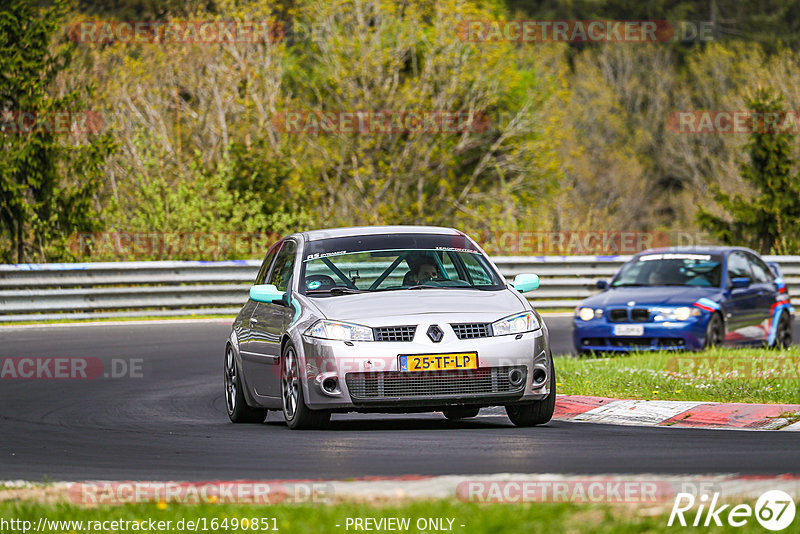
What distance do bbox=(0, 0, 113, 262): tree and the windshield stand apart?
46.9 ft

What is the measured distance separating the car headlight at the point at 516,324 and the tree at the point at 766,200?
72.8 feet

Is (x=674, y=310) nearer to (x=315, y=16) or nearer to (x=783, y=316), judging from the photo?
(x=783, y=316)

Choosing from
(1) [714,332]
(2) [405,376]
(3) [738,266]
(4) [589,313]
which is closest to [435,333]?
(2) [405,376]

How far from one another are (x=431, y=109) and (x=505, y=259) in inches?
431

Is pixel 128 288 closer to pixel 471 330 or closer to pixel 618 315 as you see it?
pixel 618 315

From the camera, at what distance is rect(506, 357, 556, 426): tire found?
10760mm

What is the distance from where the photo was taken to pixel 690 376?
542 inches

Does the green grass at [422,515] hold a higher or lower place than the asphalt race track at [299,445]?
higher

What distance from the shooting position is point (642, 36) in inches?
2867

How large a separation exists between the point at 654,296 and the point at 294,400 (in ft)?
26.8


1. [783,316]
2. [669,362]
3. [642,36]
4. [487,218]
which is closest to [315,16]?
[487,218]

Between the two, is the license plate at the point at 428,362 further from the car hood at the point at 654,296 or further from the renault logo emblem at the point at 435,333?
the car hood at the point at 654,296

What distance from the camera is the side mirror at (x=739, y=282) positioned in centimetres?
1830

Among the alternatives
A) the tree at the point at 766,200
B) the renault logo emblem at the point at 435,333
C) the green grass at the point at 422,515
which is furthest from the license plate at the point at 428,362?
the tree at the point at 766,200
